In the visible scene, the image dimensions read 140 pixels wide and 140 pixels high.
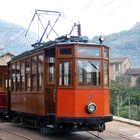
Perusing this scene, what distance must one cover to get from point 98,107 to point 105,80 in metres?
0.92

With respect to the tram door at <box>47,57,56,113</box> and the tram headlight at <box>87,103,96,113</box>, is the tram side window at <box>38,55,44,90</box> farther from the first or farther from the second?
the tram headlight at <box>87,103,96,113</box>

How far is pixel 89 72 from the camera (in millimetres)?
12750

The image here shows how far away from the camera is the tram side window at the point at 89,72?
12695 millimetres

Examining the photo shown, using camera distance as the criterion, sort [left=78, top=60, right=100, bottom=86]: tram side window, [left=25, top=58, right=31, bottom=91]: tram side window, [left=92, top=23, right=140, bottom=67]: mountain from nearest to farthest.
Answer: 1. [left=78, top=60, right=100, bottom=86]: tram side window
2. [left=25, top=58, right=31, bottom=91]: tram side window
3. [left=92, top=23, right=140, bottom=67]: mountain

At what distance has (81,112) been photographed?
41.1 ft

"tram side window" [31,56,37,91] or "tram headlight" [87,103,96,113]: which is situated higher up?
"tram side window" [31,56,37,91]

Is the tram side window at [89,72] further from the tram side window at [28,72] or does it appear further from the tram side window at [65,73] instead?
the tram side window at [28,72]

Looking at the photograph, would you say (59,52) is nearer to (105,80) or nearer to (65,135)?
(105,80)

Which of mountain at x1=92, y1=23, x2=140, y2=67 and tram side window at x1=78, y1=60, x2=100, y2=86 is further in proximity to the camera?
mountain at x1=92, y1=23, x2=140, y2=67

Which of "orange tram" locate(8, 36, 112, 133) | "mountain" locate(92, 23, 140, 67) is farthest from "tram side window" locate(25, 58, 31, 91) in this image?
"mountain" locate(92, 23, 140, 67)

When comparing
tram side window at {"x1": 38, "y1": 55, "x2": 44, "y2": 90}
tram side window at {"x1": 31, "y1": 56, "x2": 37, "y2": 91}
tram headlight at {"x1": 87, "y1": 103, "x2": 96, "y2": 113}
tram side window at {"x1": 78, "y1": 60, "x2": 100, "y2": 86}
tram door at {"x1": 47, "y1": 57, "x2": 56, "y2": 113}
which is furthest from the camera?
tram side window at {"x1": 31, "y1": 56, "x2": 37, "y2": 91}

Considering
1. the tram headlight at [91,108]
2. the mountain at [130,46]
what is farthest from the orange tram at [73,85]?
the mountain at [130,46]

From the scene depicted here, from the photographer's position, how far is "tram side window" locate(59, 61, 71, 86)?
12727mm

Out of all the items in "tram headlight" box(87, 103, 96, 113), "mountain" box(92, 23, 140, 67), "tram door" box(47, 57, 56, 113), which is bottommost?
"tram headlight" box(87, 103, 96, 113)
